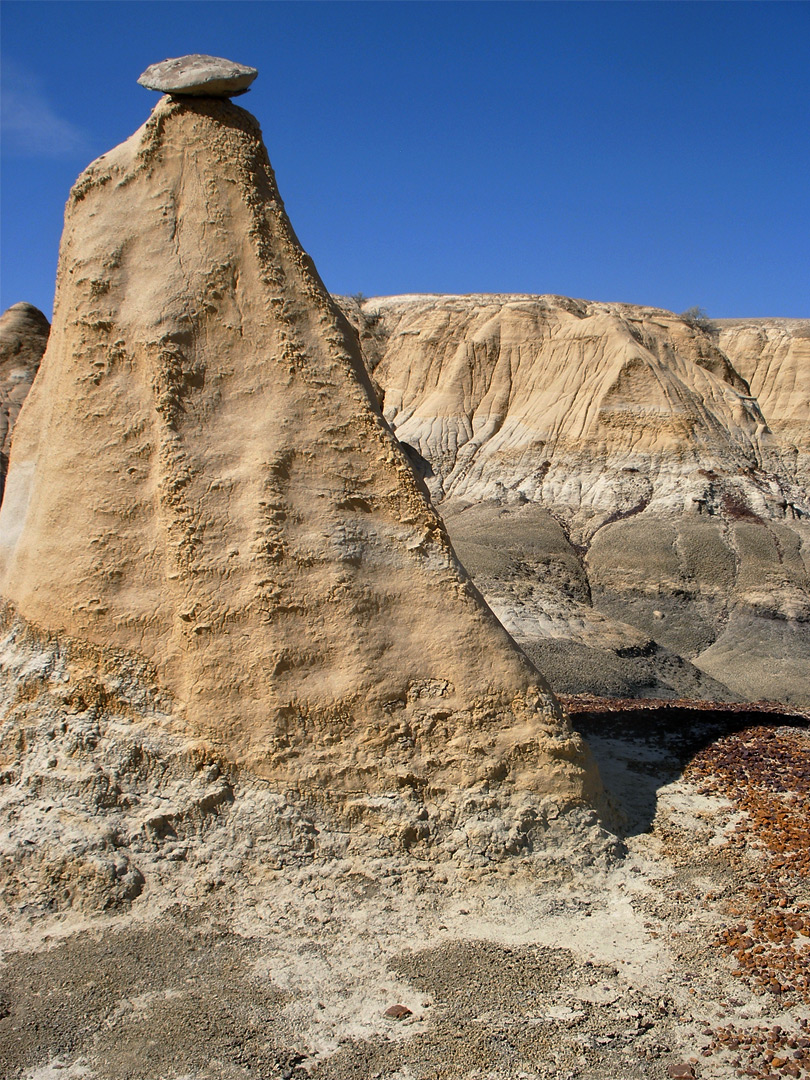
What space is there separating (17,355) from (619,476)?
1847cm

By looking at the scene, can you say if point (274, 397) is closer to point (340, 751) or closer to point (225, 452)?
point (225, 452)

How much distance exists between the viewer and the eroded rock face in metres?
14.3

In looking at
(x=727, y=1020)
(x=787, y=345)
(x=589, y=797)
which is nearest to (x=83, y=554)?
(x=589, y=797)

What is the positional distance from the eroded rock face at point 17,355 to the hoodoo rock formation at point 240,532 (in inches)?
341

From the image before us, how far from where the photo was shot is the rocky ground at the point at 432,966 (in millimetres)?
4109

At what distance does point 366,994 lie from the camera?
4.54 m

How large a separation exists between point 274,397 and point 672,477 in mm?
22337

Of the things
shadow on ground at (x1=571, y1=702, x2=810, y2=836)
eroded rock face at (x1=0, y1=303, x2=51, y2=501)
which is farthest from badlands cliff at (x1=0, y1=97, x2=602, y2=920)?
eroded rock face at (x1=0, y1=303, x2=51, y2=501)

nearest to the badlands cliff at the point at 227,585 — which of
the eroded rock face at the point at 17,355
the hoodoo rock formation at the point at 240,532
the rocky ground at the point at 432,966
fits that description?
the hoodoo rock formation at the point at 240,532

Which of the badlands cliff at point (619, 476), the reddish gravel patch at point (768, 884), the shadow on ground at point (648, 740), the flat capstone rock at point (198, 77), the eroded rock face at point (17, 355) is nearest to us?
the reddish gravel patch at point (768, 884)

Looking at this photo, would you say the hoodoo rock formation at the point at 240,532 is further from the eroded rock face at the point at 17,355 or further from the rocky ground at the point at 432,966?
the eroded rock face at the point at 17,355

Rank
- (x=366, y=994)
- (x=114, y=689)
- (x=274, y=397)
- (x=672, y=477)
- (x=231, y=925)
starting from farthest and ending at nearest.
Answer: (x=672, y=477), (x=274, y=397), (x=114, y=689), (x=231, y=925), (x=366, y=994)

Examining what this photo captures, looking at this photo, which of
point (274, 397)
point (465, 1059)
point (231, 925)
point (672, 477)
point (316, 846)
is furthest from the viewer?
point (672, 477)

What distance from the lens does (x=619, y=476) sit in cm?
2728
